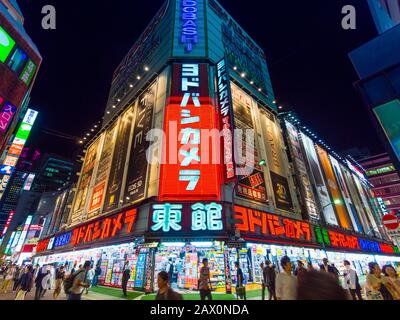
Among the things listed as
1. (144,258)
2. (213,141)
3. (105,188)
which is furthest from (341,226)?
(105,188)

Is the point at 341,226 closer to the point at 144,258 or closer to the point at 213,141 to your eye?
the point at 213,141

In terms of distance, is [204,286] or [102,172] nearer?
[204,286]

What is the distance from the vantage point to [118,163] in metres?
20.8

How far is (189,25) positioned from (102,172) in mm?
19551

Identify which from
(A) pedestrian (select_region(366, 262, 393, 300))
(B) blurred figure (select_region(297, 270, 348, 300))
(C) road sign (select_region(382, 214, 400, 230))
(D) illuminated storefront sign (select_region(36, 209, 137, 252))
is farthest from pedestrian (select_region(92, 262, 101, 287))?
(C) road sign (select_region(382, 214, 400, 230))

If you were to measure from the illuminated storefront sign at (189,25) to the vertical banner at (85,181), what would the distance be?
737 inches

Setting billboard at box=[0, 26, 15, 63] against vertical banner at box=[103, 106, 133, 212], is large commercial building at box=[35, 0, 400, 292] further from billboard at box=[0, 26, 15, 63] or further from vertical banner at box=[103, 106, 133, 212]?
billboard at box=[0, 26, 15, 63]

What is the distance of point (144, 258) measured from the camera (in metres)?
14.1

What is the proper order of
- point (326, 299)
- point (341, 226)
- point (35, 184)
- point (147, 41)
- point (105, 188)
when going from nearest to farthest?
point (326, 299)
point (105, 188)
point (341, 226)
point (147, 41)
point (35, 184)

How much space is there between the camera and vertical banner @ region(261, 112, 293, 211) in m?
19.5

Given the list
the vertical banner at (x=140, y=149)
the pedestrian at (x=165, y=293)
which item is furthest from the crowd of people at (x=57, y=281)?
the vertical banner at (x=140, y=149)

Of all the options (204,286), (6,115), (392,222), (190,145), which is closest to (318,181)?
(392,222)

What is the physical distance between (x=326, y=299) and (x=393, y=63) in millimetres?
10437

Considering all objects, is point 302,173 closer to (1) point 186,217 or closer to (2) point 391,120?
(2) point 391,120
